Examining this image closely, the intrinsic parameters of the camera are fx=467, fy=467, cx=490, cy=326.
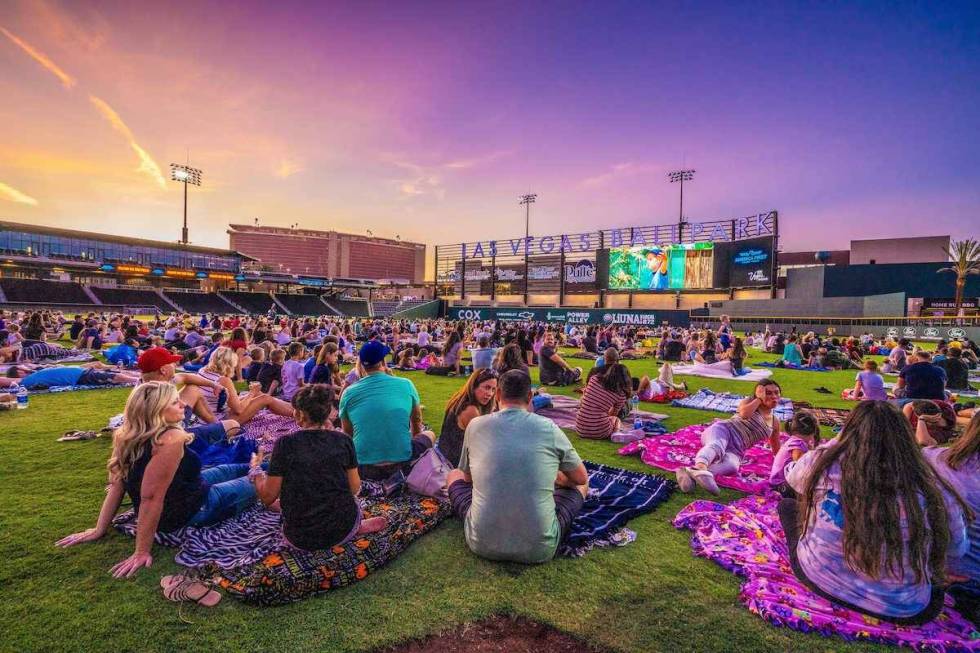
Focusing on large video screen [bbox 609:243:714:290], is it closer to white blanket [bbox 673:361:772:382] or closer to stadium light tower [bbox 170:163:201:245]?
white blanket [bbox 673:361:772:382]

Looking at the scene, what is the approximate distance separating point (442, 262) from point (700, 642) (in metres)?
62.6

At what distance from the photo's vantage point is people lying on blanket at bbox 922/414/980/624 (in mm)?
2660

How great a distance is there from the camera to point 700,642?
2.49 m

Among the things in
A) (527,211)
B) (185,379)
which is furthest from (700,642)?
(527,211)

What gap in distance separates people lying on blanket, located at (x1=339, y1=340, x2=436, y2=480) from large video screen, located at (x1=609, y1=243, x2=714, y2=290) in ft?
145

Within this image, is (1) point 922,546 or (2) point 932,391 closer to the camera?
(1) point 922,546

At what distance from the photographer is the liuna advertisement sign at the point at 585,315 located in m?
40.3

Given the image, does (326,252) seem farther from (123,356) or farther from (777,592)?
(777,592)

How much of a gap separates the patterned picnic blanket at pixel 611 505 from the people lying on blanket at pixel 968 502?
1.86 meters

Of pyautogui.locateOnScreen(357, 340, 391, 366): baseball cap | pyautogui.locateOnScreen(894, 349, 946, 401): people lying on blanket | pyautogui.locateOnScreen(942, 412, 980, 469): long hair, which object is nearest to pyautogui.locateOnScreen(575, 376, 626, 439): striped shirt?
pyautogui.locateOnScreen(357, 340, 391, 366): baseball cap

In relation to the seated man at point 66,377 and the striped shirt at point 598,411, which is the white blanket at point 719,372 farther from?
the seated man at point 66,377

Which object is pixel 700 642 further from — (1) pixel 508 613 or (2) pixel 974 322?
(2) pixel 974 322

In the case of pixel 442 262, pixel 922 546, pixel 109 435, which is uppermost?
pixel 442 262

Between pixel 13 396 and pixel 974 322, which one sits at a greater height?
pixel 974 322
